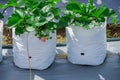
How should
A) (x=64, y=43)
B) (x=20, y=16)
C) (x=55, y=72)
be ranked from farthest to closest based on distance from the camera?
(x=64, y=43) < (x=55, y=72) < (x=20, y=16)

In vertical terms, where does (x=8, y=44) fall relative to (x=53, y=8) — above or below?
below

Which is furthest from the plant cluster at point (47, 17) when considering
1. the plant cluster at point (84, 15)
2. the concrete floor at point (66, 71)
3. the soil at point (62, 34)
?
the soil at point (62, 34)

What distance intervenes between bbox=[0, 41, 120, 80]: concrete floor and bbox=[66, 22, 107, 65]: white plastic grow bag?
0.19ft

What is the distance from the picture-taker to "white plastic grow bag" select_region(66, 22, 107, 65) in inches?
104

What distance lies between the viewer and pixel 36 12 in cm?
254

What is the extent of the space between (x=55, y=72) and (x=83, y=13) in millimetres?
486

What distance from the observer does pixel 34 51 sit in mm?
2627

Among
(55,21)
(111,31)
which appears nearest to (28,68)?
(55,21)

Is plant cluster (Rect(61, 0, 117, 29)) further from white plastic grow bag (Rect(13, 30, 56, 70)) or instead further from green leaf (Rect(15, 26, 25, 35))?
green leaf (Rect(15, 26, 25, 35))

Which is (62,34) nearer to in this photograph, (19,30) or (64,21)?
(64,21)

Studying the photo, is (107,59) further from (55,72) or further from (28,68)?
(28,68)

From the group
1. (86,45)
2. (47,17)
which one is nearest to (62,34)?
(86,45)

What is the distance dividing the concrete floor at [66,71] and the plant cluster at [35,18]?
0.29 metres

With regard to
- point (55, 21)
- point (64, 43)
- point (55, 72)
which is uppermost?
point (55, 21)
